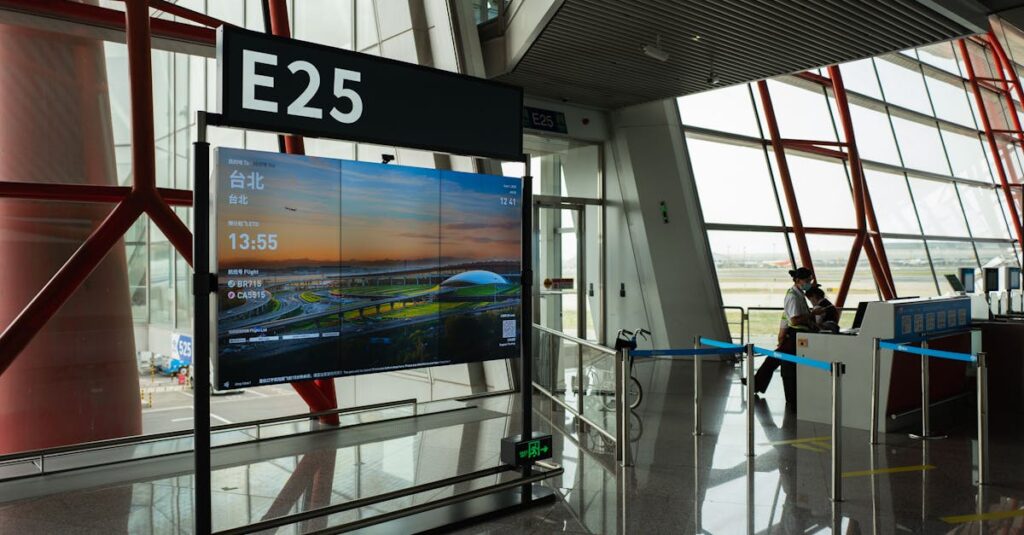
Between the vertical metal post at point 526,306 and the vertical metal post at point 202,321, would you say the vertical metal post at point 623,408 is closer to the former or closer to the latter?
the vertical metal post at point 526,306

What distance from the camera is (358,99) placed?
4.36m

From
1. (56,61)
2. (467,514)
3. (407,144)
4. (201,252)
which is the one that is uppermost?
(56,61)

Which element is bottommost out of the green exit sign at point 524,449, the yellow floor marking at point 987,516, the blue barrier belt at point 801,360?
the yellow floor marking at point 987,516

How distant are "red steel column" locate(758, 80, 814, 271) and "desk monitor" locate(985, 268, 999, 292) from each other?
9.58 ft

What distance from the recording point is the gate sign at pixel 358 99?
12.8 ft

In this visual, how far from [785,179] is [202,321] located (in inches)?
505

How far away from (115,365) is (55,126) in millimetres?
2123

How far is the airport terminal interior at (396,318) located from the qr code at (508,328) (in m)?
0.01

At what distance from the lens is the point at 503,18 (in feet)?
32.1

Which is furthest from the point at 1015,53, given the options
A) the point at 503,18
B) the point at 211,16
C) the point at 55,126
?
the point at 55,126

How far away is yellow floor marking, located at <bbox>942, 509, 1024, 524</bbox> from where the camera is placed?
4719 millimetres

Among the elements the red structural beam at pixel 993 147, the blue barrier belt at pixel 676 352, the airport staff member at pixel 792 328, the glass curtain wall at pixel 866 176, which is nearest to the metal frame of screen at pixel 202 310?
the blue barrier belt at pixel 676 352

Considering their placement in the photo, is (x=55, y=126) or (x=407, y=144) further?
(x=55, y=126)

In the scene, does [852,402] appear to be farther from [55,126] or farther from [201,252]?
[55,126]
